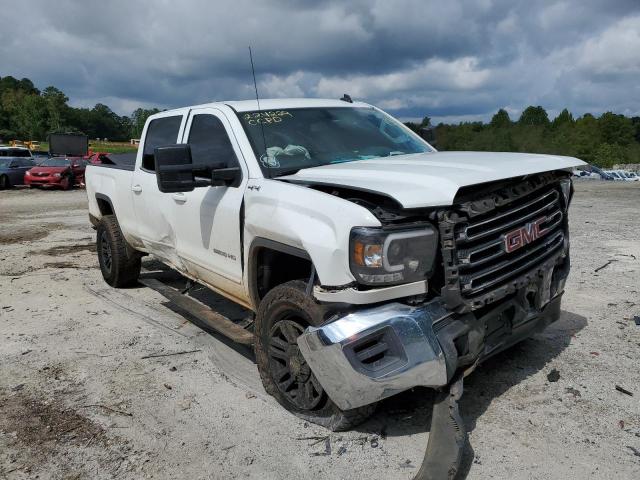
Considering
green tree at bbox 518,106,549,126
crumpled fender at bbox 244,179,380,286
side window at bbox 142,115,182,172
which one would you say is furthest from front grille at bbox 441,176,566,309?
green tree at bbox 518,106,549,126

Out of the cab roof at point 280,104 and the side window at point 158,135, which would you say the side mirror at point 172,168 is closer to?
the cab roof at point 280,104

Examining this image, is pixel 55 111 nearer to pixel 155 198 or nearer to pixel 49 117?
pixel 49 117

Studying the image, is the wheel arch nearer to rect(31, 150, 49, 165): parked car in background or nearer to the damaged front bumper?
the damaged front bumper

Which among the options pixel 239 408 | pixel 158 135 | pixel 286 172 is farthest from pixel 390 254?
pixel 158 135

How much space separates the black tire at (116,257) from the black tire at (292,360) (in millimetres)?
3339

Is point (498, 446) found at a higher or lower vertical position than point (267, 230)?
lower

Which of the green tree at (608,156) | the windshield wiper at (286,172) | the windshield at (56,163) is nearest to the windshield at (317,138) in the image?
the windshield wiper at (286,172)

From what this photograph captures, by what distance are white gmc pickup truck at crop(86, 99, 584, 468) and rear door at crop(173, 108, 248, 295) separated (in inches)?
0.6

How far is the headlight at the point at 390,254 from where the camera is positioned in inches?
113

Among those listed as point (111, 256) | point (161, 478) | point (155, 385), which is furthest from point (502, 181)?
point (111, 256)

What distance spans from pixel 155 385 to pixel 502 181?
271 centimetres

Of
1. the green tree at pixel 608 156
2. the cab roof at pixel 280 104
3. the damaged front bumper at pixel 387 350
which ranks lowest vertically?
the green tree at pixel 608 156

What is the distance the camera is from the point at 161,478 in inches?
118

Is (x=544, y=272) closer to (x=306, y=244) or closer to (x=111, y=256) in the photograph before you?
(x=306, y=244)
